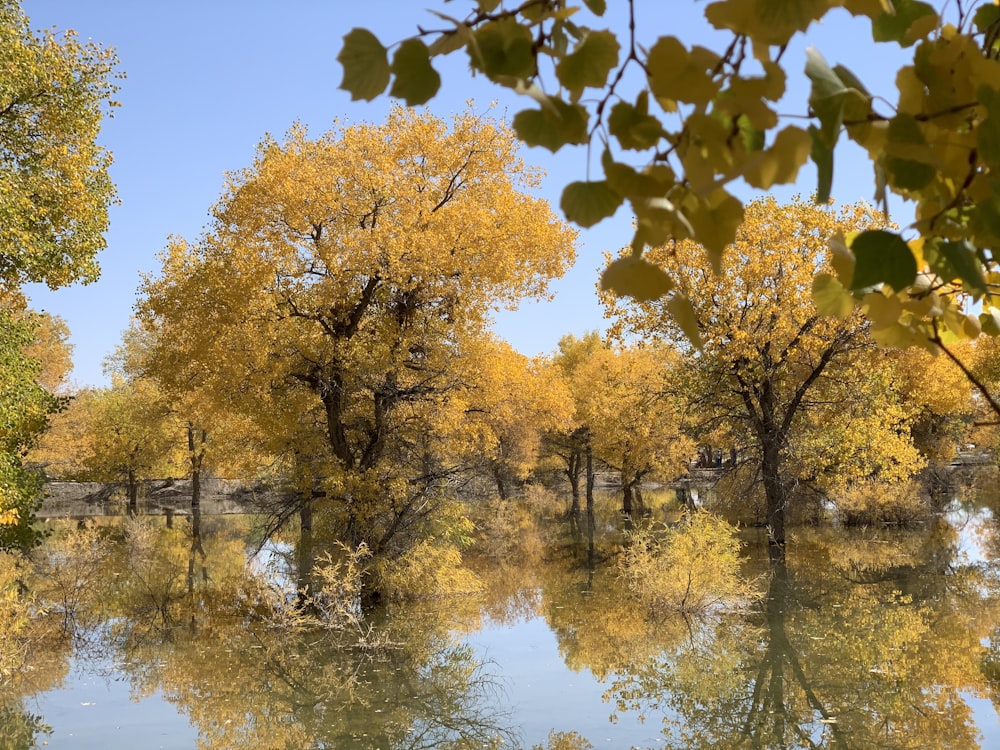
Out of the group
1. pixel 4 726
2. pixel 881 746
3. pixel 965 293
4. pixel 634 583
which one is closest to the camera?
pixel 965 293

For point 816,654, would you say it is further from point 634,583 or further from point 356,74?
point 356,74

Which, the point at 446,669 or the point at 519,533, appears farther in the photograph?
the point at 519,533

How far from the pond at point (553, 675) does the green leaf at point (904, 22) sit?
21.9 feet

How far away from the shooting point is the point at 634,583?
12195 mm

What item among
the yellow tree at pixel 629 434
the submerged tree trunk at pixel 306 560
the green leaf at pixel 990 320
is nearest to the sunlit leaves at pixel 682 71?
the green leaf at pixel 990 320

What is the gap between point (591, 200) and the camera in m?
0.70

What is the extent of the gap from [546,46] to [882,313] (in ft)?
1.46

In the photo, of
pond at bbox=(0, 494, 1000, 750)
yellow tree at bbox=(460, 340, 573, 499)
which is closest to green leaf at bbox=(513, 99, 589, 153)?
pond at bbox=(0, 494, 1000, 750)

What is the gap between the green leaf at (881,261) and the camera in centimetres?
61

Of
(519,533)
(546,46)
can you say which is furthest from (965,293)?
(519,533)

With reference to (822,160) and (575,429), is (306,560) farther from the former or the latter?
(575,429)

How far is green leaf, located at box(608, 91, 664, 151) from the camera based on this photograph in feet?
2.31

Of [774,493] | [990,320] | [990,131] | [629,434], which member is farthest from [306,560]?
[990,131]

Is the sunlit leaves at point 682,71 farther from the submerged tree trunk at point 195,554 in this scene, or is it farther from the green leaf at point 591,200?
the submerged tree trunk at point 195,554
